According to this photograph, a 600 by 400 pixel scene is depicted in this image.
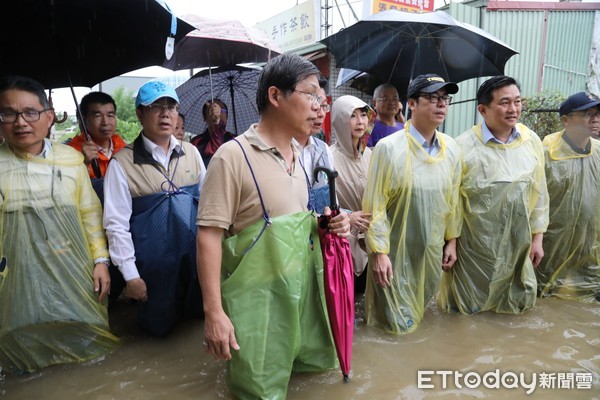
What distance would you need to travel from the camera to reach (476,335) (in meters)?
2.70

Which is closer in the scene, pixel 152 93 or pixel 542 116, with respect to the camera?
pixel 152 93

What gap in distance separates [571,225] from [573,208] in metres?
0.13

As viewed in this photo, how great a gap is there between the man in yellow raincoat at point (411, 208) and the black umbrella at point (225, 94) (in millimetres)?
2492

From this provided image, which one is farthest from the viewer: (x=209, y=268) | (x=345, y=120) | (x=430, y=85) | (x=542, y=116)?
(x=542, y=116)

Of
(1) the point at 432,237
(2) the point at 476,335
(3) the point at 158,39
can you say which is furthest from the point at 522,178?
(3) the point at 158,39

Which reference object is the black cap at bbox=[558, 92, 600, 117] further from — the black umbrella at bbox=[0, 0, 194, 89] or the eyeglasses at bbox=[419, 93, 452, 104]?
the black umbrella at bbox=[0, 0, 194, 89]

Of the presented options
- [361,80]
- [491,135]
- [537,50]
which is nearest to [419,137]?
[491,135]

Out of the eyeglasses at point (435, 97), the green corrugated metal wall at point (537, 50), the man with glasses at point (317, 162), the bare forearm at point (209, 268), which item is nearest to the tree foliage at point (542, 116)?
the green corrugated metal wall at point (537, 50)

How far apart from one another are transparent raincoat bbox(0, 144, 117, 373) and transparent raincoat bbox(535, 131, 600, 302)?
315 centimetres

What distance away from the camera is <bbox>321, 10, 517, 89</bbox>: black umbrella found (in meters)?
4.05

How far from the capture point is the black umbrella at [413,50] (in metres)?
4.05

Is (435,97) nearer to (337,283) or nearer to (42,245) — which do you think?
(337,283)

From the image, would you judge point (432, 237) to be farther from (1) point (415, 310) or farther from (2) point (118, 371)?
(2) point (118, 371)

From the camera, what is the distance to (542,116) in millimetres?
6438
